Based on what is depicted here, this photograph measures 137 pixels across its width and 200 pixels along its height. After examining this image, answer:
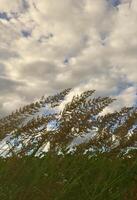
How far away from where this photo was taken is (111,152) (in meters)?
5.01

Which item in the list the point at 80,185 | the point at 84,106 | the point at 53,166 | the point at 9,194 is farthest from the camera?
the point at 84,106

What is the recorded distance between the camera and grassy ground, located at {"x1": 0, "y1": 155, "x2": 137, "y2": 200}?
3.79m

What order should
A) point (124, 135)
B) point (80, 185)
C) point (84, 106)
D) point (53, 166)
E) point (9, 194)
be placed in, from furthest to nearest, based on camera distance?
point (124, 135)
point (84, 106)
point (53, 166)
point (80, 185)
point (9, 194)

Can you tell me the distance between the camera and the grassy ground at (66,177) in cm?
379

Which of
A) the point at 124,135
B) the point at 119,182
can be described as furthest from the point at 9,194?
the point at 124,135

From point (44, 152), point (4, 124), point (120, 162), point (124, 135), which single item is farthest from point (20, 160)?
point (124, 135)

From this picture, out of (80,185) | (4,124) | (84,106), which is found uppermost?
(84,106)

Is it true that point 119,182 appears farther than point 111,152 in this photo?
No

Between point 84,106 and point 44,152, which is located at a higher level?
point 84,106

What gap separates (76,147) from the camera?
5184 mm

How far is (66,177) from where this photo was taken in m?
4.52

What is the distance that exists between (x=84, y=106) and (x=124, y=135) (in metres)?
0.80

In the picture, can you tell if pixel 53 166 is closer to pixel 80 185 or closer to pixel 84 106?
pixel 80 185

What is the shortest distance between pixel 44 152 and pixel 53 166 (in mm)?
485
